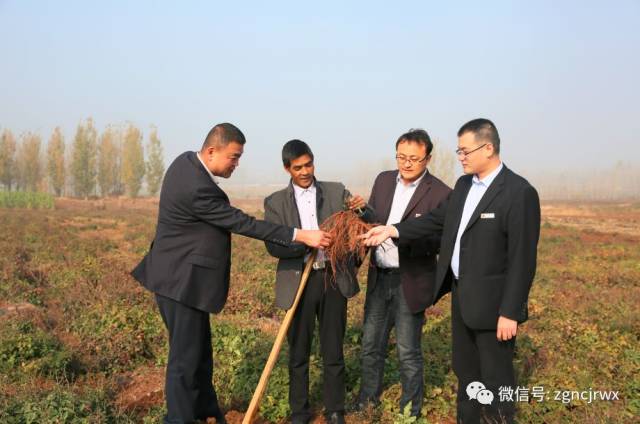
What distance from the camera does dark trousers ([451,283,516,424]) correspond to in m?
3.41

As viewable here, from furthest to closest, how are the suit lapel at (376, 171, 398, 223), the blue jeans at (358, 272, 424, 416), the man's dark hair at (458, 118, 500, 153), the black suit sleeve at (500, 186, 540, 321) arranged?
the suit lapel at (376, 171, 398, 223) < the blue jeans at (358, 272, 424, 416) < the man's dark hair at (458, 118, 500, 153) < the black suit sleeve at (500, 186, 540, 321)

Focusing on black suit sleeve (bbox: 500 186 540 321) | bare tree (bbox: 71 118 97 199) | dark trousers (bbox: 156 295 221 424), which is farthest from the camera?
bare tree (bbox: 71 118 97 199)

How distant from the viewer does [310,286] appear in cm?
405

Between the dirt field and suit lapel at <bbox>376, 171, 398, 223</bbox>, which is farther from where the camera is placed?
suit lapel at <bbox>376, 171, 398, 223</bbox>

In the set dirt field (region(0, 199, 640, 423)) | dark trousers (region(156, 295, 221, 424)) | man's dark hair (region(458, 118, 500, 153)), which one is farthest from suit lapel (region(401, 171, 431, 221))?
dark trousers (region(156, 295, 221, 424))

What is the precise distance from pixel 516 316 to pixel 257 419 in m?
2.35

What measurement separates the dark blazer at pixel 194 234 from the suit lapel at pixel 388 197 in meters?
0.94

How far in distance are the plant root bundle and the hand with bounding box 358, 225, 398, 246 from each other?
0.05 metres

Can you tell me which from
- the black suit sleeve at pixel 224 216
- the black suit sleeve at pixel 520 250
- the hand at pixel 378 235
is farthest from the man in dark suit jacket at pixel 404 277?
the black suit sleeve at pixel 224 216

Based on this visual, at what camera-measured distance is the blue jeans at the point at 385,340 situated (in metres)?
4.18

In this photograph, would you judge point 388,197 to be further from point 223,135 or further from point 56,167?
point 56,167

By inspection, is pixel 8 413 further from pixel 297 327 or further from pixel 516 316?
pixel 516 316

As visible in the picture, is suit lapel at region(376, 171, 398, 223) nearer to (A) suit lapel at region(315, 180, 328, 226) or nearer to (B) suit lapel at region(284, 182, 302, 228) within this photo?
(A) suit lapel at region(315, 180, 328, 226)

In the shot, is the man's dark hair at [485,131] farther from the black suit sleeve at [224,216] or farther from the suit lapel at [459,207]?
the black suit sleeve at [224,216]
